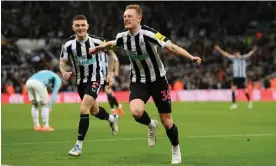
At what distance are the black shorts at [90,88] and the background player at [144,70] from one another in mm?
1790

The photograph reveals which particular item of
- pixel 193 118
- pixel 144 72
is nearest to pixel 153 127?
pixel 144 72

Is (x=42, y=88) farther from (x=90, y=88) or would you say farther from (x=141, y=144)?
(x=90, y=88)

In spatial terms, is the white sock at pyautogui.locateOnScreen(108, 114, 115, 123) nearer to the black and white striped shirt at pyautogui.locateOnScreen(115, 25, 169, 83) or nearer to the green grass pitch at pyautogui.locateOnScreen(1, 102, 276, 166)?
the green grass pitch at pyautogui.locateOnScreen(1, 102, 276, 166)

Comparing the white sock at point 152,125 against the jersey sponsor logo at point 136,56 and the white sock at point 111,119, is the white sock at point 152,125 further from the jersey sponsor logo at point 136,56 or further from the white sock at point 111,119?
the white sock at point 111,119

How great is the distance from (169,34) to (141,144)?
2924cm

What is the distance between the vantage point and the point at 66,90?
3703 cm

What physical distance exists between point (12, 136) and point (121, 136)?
2.59m

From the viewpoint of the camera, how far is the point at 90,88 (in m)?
12.0

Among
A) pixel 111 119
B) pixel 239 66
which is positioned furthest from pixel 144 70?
pixel 239 66

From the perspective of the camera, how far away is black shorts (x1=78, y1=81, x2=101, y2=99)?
1195 centimetres

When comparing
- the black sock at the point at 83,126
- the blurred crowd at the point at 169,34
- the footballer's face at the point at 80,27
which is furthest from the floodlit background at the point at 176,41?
the black sock at the point at 83,126

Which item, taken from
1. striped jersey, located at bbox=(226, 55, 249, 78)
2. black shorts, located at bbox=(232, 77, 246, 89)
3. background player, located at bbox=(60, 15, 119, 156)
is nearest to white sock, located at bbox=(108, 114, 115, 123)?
background player, located at bbox=(60, 15, 119, 156)

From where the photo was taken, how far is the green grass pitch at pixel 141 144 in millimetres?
10226

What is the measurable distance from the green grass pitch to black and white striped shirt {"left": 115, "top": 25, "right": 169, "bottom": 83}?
1.34 metres
